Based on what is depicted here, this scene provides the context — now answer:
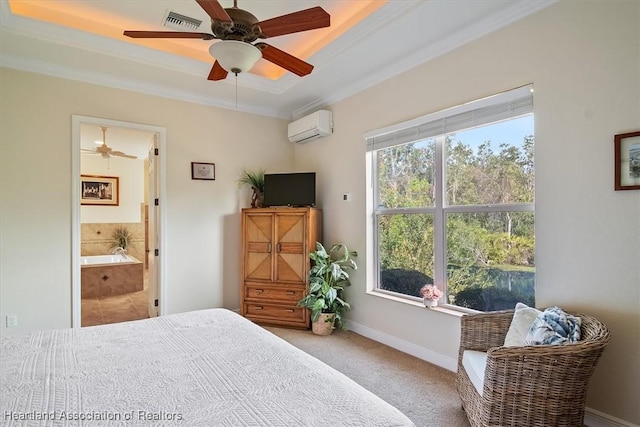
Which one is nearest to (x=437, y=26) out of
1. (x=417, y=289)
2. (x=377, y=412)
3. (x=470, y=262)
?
(x=470, y=262)

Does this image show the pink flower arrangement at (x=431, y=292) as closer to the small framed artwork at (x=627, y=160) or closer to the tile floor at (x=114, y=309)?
the small framed artwork at (x=627, y=160)

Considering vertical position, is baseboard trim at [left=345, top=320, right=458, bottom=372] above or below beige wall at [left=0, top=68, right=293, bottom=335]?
below

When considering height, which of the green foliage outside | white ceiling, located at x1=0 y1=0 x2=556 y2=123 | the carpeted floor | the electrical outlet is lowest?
the carpeted floor

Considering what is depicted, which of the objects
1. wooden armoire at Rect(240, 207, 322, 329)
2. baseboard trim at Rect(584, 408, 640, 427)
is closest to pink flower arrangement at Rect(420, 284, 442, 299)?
baseboard trim at Rect(584, 408, 640, 427)

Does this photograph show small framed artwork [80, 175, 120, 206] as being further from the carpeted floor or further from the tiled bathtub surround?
the carpeted floor

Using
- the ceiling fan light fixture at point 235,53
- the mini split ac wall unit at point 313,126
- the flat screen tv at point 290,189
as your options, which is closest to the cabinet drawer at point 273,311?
the flat screen tv at point 290,189

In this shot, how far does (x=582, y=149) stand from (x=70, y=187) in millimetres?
4265

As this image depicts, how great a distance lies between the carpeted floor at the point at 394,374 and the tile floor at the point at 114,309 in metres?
2.20

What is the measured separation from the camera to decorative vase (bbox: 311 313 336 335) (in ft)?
12.0

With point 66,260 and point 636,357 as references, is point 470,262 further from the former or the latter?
point 66,260

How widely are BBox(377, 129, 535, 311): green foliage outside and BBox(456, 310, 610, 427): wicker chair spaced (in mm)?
795

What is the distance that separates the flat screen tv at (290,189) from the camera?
4090 millimetres

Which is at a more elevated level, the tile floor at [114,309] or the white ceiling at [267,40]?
the white ceiling at [267,40]

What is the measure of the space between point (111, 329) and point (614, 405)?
2827 millimetres
